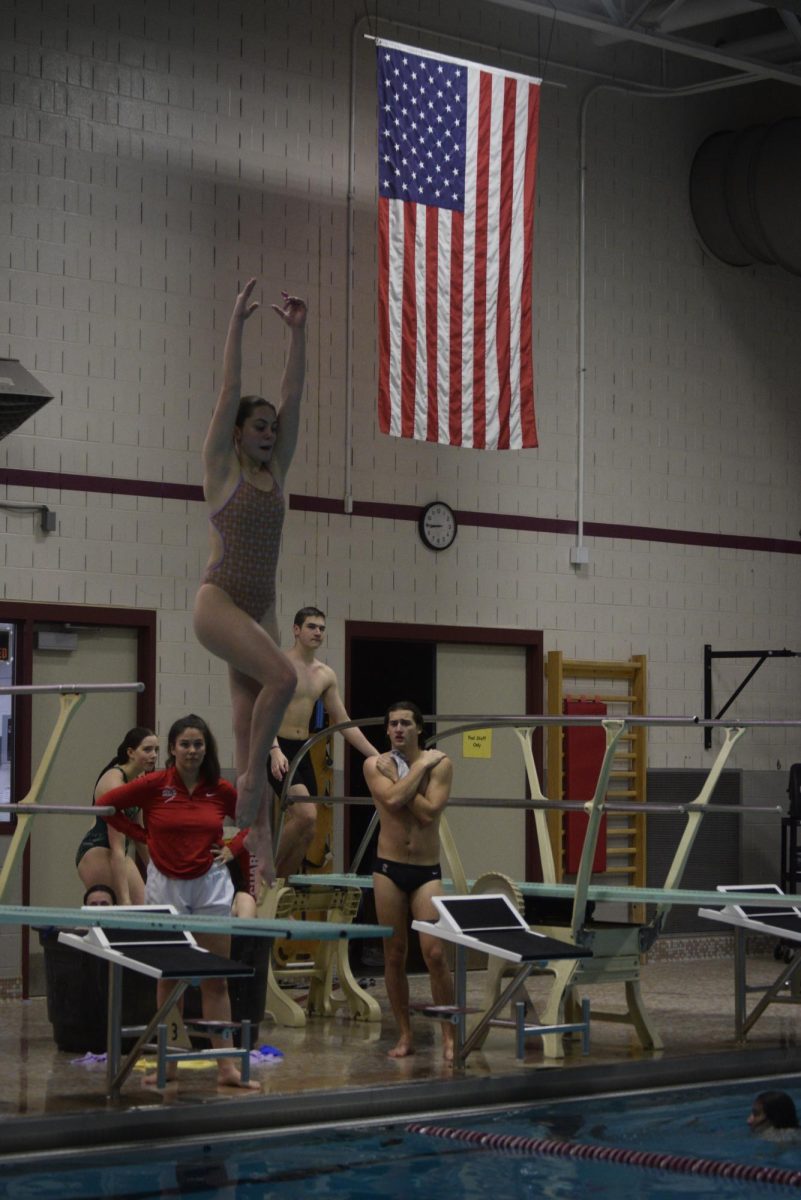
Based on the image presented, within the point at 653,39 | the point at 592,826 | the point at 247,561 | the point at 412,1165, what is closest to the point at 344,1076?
the point at 412,1165

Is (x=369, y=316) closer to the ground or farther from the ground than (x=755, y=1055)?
farther from the ground

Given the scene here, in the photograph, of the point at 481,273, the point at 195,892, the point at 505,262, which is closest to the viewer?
the point at 195,892

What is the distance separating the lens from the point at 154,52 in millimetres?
12242

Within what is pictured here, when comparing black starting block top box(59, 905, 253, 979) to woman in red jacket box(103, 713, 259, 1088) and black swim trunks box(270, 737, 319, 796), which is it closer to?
woman in red jacket box(103, 713, 259, 1088)

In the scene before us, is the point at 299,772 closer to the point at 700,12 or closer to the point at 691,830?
the point at 691,830

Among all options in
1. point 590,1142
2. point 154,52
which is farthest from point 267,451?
point 154,52

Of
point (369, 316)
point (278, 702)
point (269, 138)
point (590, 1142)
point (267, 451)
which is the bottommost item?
point (590, 1142)

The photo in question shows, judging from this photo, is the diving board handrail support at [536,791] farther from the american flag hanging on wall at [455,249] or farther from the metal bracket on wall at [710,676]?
the metal bracket on wall at [710,676]

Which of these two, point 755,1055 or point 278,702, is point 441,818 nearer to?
point 755,1055

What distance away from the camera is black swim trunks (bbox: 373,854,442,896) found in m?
9.42

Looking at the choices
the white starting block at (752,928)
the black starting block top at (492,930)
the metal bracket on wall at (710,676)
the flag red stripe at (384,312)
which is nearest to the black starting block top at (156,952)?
the black starting block top at (492,930)

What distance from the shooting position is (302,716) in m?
11.3

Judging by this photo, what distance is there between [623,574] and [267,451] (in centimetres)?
1061

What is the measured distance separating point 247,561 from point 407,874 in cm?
547
